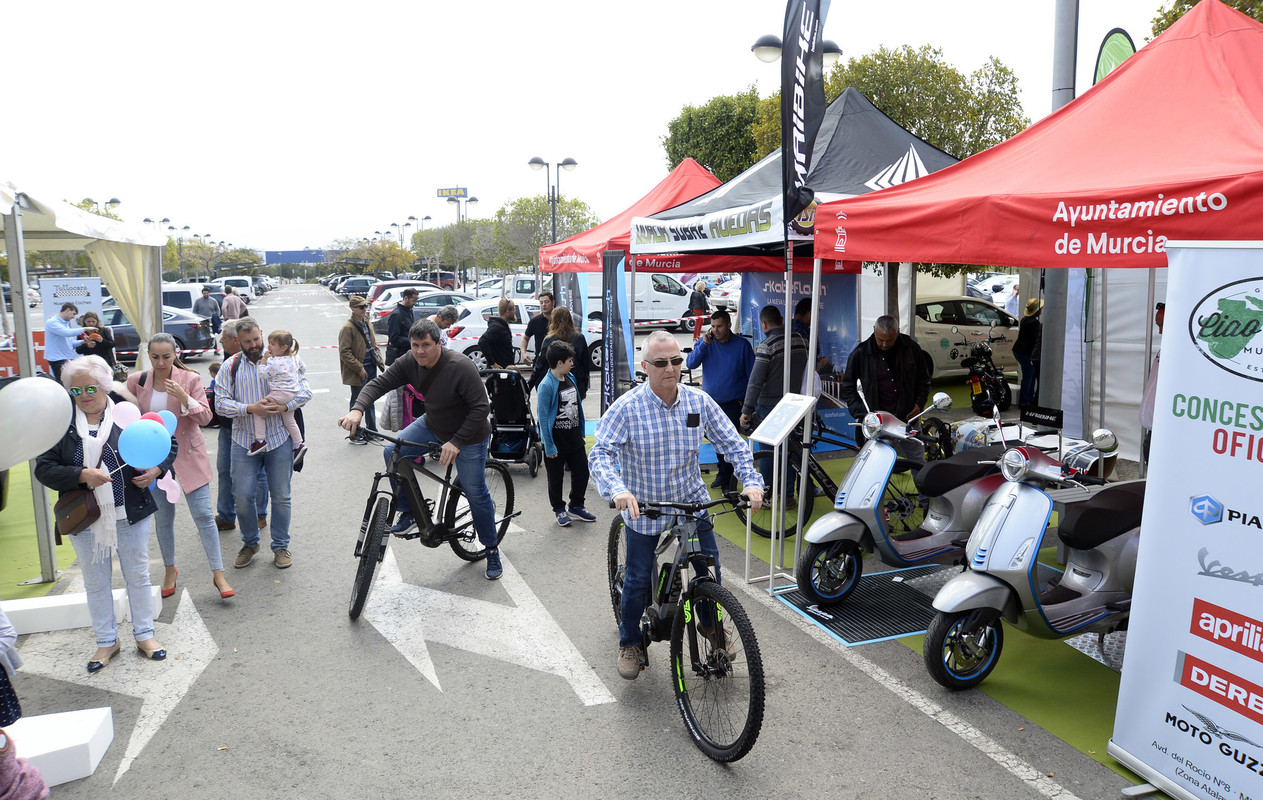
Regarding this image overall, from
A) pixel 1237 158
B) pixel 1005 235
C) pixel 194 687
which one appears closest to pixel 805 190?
pixel 1005 235

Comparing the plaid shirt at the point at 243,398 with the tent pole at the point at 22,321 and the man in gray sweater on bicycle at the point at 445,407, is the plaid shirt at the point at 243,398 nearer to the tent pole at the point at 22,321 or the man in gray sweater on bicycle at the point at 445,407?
the man in gray sweater on bicycle at the point at 445,407

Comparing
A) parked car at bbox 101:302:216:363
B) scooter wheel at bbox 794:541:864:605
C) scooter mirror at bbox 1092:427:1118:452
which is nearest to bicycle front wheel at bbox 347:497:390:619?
scooter wheel at bbox 794:541:864:605

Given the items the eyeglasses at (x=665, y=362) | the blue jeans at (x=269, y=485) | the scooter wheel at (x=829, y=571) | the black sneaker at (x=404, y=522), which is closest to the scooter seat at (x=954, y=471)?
the scooter wheel at (x=829, y=571)

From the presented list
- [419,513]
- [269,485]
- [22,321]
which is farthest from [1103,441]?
[22,321]

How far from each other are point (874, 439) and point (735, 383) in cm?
249

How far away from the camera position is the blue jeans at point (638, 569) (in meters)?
3.92

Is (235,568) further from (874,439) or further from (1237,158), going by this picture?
(1237,158)

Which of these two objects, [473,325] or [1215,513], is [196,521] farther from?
[473,325]

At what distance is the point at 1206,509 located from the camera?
3137 millimetres

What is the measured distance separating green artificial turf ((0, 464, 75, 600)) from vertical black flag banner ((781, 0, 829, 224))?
595cm

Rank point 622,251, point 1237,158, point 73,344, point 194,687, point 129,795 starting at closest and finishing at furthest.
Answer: point 129,795 < point 1237,158 < point 194,687 < point 622,251 < point 73,344

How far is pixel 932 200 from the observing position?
16.0 feet

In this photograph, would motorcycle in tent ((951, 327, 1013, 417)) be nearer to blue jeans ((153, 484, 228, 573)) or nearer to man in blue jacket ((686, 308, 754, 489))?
man in blue jacket ((686, 308, 754, 489))

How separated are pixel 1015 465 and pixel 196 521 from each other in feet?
16.1
